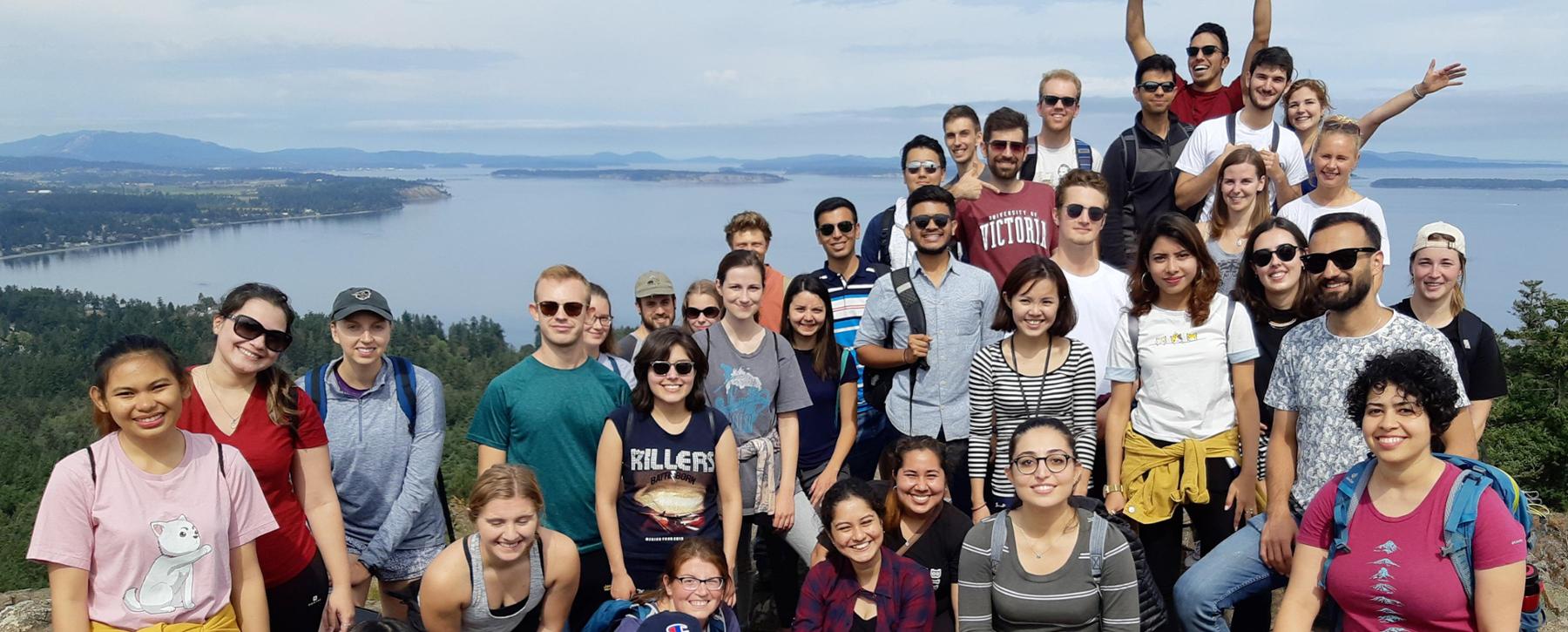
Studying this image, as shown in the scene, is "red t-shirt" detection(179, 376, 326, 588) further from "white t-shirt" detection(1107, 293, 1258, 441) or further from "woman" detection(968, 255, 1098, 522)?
"white t-shirt" detection(1107, 293, 1258, 441)

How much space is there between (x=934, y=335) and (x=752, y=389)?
0.91m

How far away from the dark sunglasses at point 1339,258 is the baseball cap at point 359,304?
11.7 ft

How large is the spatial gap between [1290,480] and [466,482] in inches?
825

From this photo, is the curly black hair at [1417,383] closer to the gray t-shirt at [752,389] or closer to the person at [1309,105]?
the gray t-shirt at [752,389]

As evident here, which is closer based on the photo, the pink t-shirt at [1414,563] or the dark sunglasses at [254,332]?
the pink t-shirt at [1414,563]

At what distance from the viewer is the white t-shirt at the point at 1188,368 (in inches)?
163

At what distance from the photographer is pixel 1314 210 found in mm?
5164

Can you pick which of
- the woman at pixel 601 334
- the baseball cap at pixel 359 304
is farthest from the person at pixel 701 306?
the baseball cap at pixel 359 304

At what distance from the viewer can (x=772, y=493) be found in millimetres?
4594

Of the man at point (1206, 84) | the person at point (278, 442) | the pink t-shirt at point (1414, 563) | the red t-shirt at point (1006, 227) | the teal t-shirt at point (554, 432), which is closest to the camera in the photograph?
the pink t-shirt at point (1414, 563)

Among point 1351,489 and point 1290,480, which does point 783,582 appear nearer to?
point 1290,480

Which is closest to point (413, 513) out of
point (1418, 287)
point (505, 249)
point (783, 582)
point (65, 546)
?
point (65, 546)

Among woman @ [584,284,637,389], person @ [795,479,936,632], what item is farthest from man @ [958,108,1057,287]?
woman @ [584,284,637,389]

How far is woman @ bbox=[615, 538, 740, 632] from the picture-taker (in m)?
3.86
